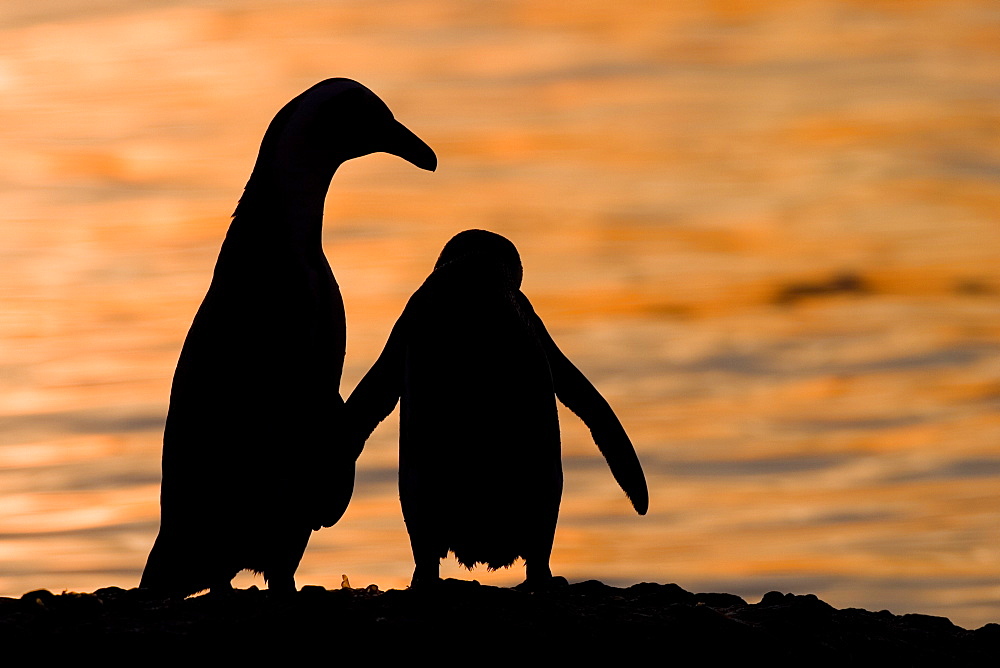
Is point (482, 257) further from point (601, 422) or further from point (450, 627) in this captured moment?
point (450, 627)

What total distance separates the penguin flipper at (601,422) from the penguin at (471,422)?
0.60m

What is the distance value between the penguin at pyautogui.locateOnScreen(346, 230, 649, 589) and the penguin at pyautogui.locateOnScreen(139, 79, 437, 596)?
0.42 meters

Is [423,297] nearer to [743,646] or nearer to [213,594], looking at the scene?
[213,594]

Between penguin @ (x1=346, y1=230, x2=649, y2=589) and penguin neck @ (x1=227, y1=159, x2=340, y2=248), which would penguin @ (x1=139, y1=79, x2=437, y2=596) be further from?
penguin @ (x1=346, y1=230, x2=649, y2=589)

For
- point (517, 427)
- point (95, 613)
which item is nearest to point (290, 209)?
point (517, 427)

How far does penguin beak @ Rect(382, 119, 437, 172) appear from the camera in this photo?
9500 millimetres

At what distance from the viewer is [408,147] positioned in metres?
9.58

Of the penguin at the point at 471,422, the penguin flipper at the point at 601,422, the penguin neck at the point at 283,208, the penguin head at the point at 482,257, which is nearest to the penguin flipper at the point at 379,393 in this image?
the penguin at the point at 471,422

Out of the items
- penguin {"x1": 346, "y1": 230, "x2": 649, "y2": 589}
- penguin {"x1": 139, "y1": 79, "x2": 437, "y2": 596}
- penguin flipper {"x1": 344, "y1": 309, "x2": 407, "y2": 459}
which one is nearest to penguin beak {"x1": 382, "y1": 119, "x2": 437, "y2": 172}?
penguin {"x1": 139, "y1": 79, "x2": 437, "y2": 596}

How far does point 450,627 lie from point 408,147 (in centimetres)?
363

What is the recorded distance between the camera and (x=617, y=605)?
784 cm

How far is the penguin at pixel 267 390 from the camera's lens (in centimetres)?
858

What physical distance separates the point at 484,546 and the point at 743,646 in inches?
69.5

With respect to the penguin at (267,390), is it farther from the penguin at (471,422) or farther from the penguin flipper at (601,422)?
the penguin flipper at (601,422)
